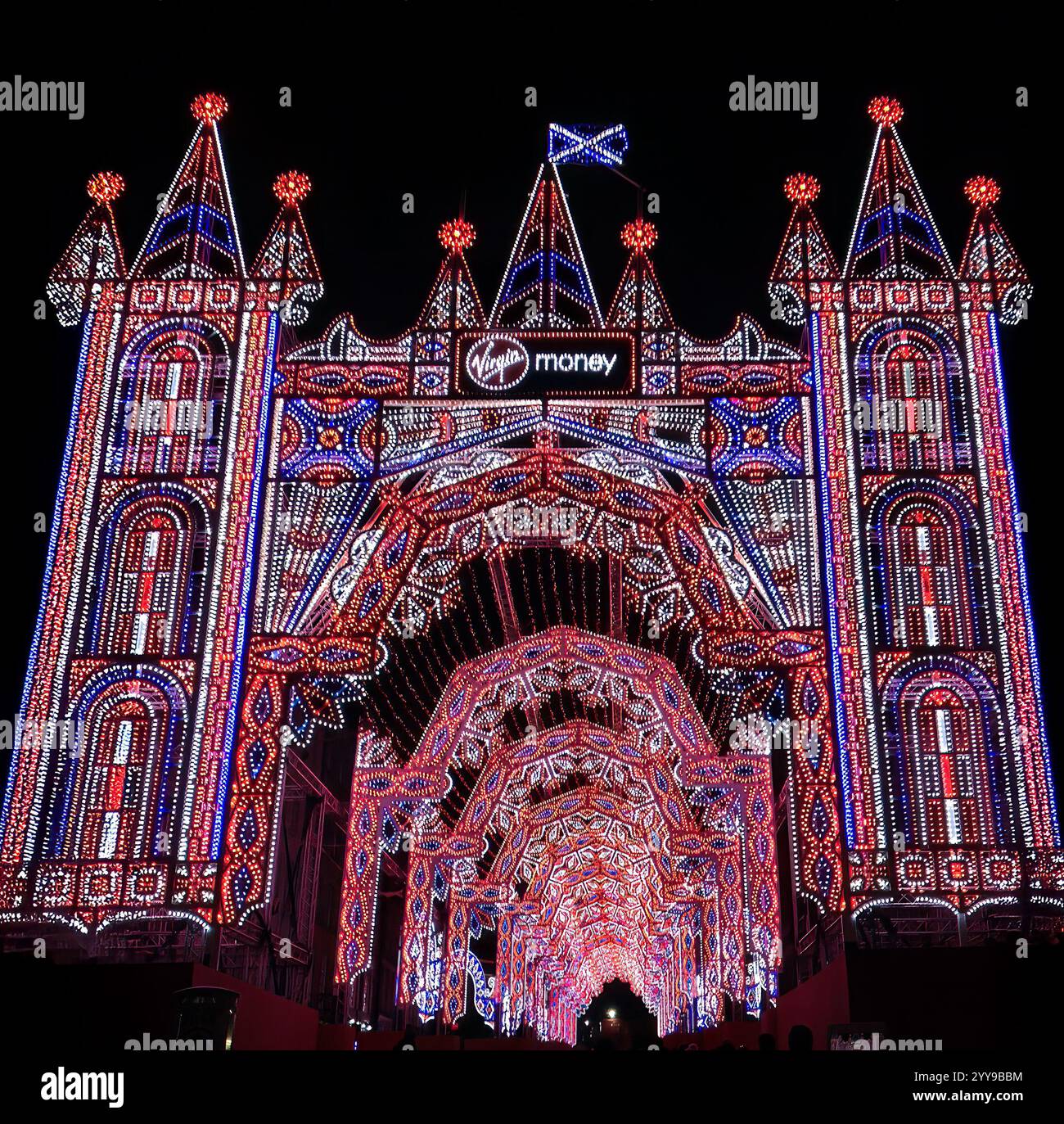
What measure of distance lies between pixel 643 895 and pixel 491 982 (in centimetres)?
551

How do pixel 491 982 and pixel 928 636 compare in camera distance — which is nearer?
pixel 928 636

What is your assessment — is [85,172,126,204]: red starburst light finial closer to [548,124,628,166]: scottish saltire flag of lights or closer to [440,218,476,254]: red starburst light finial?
[440,218,476,254]: red starburst light finial

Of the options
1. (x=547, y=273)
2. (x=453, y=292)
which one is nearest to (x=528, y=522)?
(x=453, y=292)

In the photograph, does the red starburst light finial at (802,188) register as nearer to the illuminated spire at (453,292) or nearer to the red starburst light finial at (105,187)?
the illuminated spire at (453,292)

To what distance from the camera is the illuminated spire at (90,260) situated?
1898 cm

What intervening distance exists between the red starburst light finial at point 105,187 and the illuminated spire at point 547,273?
6453mm

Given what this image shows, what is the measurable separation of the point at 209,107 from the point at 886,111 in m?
11.3

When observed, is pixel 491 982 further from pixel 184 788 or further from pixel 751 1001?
pixel 184 788

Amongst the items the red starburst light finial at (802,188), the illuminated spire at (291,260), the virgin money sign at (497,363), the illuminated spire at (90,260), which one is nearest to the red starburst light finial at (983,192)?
the red starburst light finial at (802,188)

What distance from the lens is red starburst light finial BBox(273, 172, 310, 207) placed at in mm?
19672

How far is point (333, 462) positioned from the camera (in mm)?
18344

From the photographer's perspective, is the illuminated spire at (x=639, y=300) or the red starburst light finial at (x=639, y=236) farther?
the red starburst light finial at (x=639, y=236)
